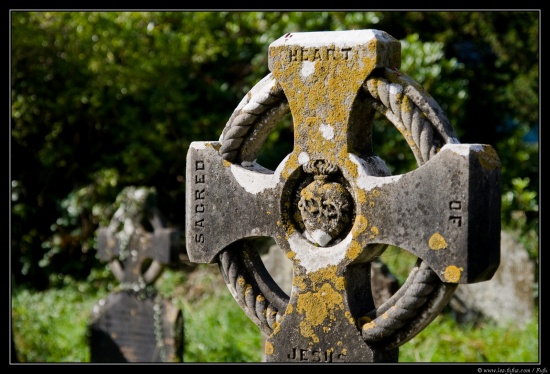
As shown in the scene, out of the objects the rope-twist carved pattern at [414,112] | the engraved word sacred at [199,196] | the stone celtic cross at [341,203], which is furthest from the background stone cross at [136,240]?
the rope-twist carved pattern at [414,112]

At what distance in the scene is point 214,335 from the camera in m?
7.39

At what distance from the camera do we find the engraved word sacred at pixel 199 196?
3832 mm

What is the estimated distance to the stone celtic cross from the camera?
3223mm

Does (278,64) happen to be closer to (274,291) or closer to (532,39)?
(274,291)

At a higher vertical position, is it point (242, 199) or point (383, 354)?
point (242, 199)

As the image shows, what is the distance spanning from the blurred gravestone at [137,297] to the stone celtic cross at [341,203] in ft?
9.45

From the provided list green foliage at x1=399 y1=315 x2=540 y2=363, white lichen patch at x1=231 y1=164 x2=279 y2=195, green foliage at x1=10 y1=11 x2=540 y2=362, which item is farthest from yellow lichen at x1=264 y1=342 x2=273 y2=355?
green foliage at x1=10 y1=11 x2=540 y2=362

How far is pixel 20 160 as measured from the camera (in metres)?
9.73

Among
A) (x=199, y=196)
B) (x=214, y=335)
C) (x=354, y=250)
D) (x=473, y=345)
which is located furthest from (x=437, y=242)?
(x=214, y=335)

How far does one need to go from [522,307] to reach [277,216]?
4.87 metres

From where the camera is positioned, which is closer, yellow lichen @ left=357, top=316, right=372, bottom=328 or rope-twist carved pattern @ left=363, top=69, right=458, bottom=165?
rope-twist carved pattern @ left=363, top=69, right=458, bottom=165

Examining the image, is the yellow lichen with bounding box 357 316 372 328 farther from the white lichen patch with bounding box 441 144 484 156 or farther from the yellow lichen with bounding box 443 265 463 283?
the white lichen patch with bounding box 441 144 484 156

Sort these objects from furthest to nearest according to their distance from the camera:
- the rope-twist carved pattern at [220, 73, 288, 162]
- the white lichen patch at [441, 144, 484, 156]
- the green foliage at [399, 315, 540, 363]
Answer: the green foliage at [399, 315, 540, 363] < the rope-twist carved pattern at [220, 73, 288, 162] < the white lichen patch at [441, 144, 484, 156]

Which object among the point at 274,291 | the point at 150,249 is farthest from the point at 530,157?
the point at 274,291
